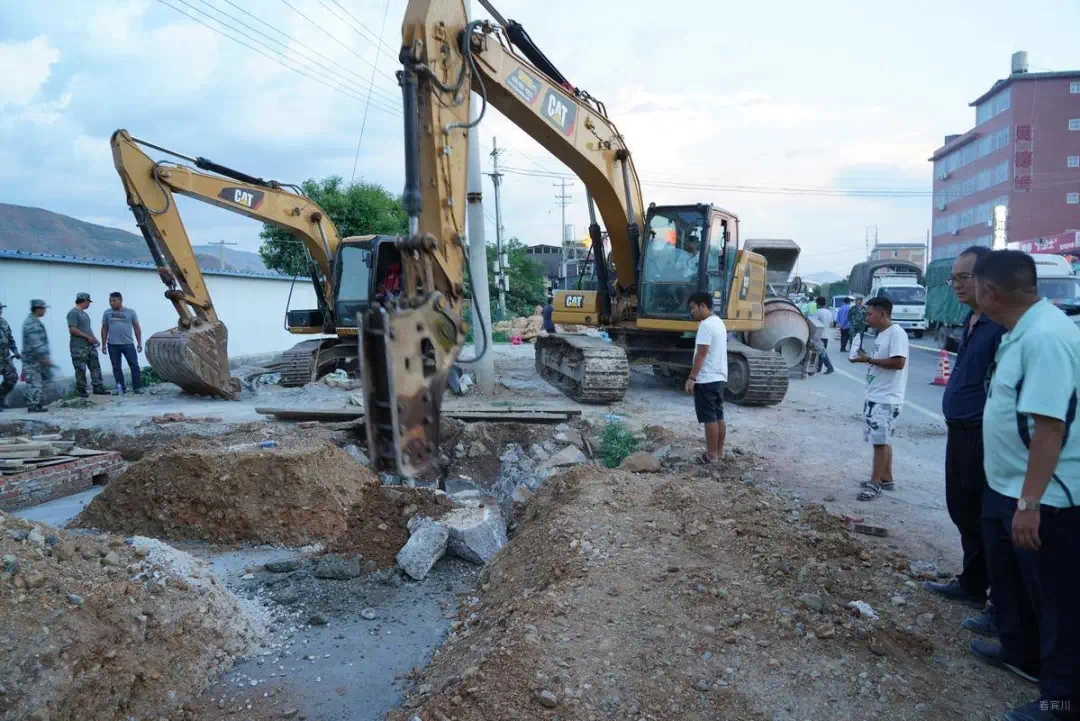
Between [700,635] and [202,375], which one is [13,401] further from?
[700,635]

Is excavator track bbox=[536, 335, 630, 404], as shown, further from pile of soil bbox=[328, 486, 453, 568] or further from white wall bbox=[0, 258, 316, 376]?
white wall bbox=[0, 258, 316, 376]

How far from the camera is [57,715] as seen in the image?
279 cm

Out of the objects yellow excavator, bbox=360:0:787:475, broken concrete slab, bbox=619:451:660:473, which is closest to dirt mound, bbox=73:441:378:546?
yellow excavator, bbox=360:0:787:475

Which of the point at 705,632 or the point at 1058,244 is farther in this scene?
the point at 1058,244

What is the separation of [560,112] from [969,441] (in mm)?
5321

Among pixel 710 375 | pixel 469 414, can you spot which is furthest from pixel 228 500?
pixel 710 375

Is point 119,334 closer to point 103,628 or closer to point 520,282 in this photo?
point 103,628

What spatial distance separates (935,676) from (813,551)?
1050mm

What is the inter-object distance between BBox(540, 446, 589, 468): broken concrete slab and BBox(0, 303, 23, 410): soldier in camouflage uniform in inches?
306

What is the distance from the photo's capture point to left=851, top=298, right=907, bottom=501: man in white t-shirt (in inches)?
213

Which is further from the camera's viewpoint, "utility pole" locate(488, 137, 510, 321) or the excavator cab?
"utility pole" locate(488, 137, 510, 321)

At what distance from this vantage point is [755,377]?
383 inches

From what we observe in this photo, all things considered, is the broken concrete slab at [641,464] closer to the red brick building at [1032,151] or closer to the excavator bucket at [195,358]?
the excavator bucket at [195,358]

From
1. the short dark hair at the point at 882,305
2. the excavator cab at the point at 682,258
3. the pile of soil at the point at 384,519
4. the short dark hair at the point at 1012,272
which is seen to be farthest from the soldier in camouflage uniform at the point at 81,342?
the short dark hair at the point at 1012,272
